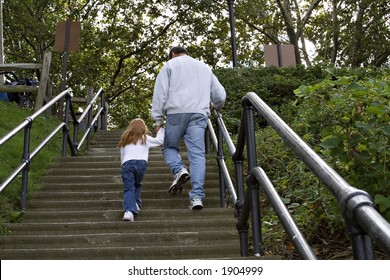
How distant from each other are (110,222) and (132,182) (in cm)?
48

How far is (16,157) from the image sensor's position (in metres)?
6.88

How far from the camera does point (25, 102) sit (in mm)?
11875

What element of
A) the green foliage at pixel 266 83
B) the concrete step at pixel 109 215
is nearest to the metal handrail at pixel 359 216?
the concrete step at pixel 109 215

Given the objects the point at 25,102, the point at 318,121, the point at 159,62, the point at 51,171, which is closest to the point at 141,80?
the point at 159,62

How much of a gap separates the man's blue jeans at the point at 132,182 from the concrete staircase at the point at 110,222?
0.51ft

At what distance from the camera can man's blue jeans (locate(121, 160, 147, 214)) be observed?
5188 millimetres

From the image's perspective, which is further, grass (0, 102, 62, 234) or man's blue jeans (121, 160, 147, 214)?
grass (0, 102, 62, 234)

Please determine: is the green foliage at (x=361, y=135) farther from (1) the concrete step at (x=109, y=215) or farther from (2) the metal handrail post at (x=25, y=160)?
(2) the metal handrail post at (x=25, y=160)

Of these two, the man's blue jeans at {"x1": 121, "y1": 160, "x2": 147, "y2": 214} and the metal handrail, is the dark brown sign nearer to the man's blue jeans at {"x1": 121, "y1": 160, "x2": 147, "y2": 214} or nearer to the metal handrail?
the man's blue jeans at {"x1": 121, "y1": 160, "x2": 147, "y2": 214}

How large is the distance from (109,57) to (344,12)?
8.43 meters

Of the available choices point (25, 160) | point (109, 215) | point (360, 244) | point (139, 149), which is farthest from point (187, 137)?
point (360, 244)

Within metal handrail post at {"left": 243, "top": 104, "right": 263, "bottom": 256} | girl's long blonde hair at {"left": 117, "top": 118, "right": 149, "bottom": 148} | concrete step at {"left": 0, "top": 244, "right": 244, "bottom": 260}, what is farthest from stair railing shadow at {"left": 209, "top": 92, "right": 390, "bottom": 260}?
girl's long blonde hair at {"left": 117, "top": 118, "right": 149, "bottom": 148}

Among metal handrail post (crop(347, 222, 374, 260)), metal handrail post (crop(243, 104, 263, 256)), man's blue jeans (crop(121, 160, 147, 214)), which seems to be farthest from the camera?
man's blue jeans (crop(121, 160, 147, 214))

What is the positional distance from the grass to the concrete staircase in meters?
0.11
